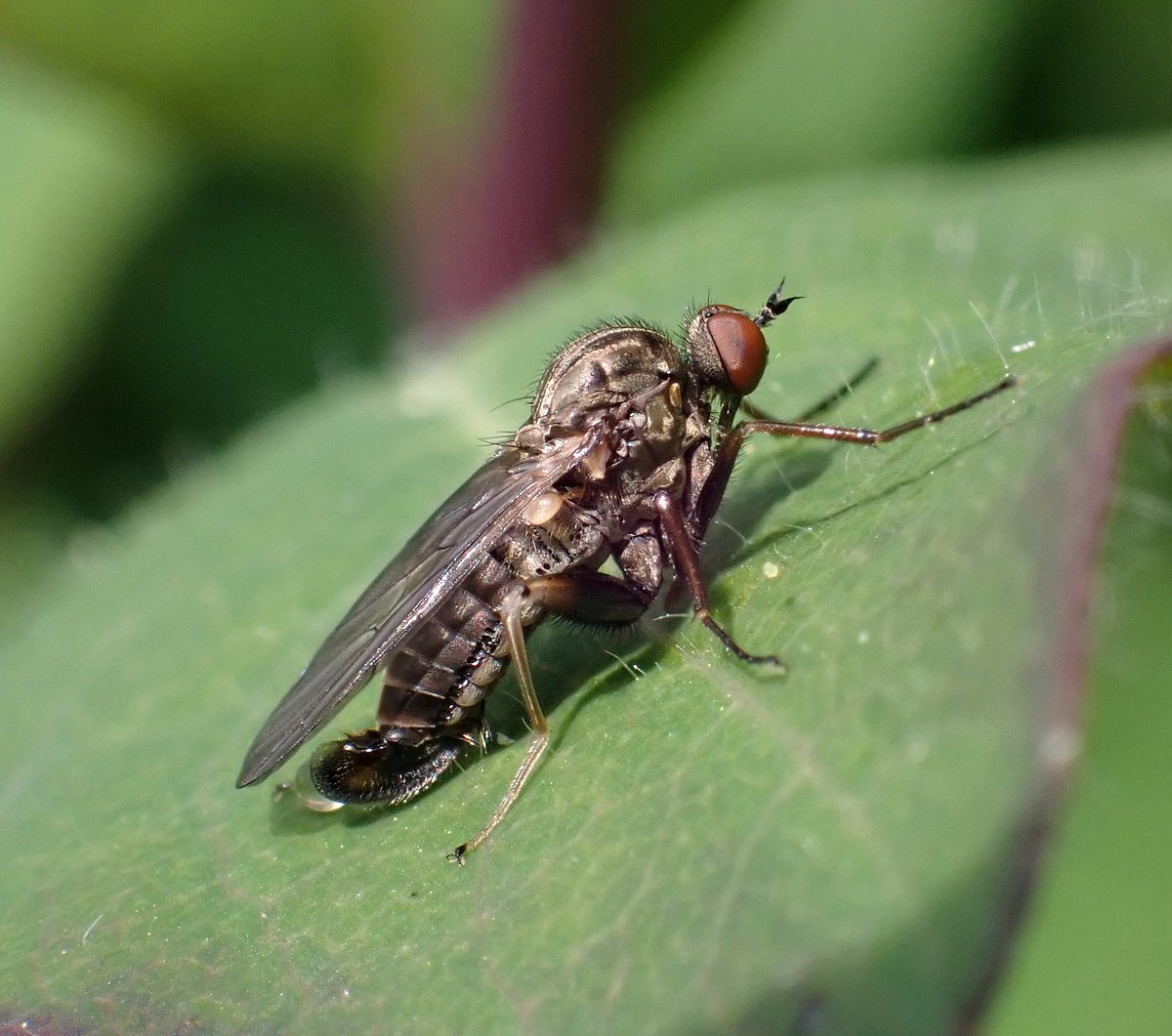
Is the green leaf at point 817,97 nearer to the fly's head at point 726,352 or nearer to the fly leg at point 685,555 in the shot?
the fly's head at point 726,352

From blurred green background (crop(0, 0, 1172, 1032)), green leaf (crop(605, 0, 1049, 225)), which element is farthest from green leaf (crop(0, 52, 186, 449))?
green leaf (crop(605, 0, 1049, 225))

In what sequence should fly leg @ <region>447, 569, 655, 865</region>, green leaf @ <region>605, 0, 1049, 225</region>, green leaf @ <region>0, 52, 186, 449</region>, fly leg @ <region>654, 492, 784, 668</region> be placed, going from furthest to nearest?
green leaf @ <region>0, 52, 186, 449</region> < green leaf @ <region>605, 0, 1049, 225</region> < fly leg @ <region>447, 569, 655, 865</region> < fly leg @ <region>654, 492, 784, 668</region>

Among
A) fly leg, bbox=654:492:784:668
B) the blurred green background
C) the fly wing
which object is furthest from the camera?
the blurred green background

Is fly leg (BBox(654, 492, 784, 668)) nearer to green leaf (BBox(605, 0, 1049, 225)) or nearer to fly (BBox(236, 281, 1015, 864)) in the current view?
fly (BBox(236, 281, 1015, 864))

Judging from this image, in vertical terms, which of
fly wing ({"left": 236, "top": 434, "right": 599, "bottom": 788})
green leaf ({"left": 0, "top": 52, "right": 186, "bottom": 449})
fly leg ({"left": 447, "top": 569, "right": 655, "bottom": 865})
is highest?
green leaf ({"left": 0, "top": 52, "right": 186, "bottom": 449})

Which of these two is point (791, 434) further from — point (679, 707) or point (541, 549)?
point (679, 707)

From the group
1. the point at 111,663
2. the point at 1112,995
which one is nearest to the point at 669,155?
the point at 111,663

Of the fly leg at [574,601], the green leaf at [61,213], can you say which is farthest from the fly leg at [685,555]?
the green leaf at [61,213]

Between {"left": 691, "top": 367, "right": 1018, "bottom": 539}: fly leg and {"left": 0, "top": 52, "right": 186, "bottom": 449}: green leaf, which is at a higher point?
{"left": 0, "top": 52, "right": 186, "bottom": 449}: green leaf
